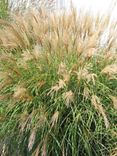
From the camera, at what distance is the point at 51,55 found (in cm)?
416

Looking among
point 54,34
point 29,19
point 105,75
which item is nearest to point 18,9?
point 29,19

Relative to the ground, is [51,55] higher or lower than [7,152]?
higher

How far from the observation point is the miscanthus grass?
153 inches

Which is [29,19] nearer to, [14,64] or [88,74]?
[14,64]

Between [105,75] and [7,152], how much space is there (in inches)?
40.4

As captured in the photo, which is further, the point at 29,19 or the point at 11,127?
the point at 29,19

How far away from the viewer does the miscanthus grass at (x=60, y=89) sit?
12.7ft

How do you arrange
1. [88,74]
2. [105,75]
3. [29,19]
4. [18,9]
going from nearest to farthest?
[88,74] < [105,75] < [29,19] < [18,9]

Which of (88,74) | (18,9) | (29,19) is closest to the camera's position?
(88,74)

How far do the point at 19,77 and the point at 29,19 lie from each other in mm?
616

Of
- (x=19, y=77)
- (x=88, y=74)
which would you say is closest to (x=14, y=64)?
(x=19, y=77)

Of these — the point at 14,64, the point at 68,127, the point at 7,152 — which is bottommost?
the point at 7,152

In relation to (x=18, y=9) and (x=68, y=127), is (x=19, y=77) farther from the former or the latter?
(x=18, y=9)

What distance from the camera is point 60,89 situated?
400cm
